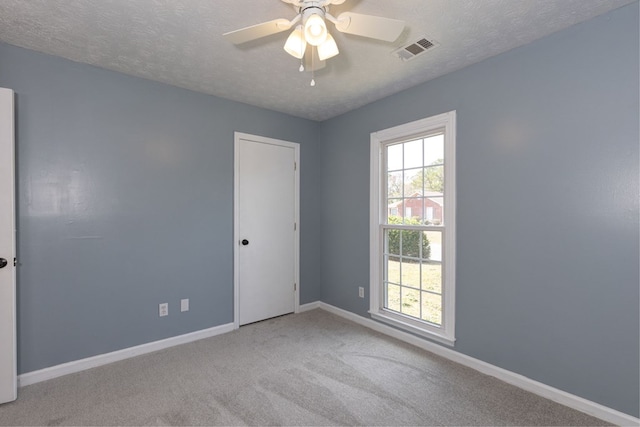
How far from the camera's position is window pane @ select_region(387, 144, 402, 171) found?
322 centimetres

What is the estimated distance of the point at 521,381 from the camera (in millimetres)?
2254

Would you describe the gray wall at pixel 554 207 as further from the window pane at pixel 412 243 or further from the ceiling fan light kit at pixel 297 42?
the ceiling fan light kit at pixel 297 42

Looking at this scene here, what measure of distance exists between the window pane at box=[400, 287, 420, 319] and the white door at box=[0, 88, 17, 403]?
3.14m

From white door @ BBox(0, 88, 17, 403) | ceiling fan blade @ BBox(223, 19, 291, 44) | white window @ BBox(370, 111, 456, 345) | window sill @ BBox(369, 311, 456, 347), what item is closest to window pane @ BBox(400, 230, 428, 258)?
white window @ BBox(370, 111, 456, 345)

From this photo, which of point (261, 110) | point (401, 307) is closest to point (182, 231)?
point (261, 110)

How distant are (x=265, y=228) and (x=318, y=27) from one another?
251 cm

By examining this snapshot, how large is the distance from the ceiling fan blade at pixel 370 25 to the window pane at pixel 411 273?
6.85 ft

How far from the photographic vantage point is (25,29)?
2.06 meters

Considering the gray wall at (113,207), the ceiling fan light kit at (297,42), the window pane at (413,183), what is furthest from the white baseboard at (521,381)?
the ceiling fan light kit at (297,42)

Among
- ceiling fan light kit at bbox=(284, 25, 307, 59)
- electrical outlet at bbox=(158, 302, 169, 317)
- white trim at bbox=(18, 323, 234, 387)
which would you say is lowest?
white trim at bbox=(18, 323, 234, 387)

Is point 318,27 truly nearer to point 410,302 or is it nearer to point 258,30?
point 258,30

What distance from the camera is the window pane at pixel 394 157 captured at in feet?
10.6

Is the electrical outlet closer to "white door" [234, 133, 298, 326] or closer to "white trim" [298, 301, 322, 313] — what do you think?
"white door" [234, 133, 298, 326]

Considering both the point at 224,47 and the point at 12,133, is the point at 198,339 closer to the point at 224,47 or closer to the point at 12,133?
the point at 12,133
